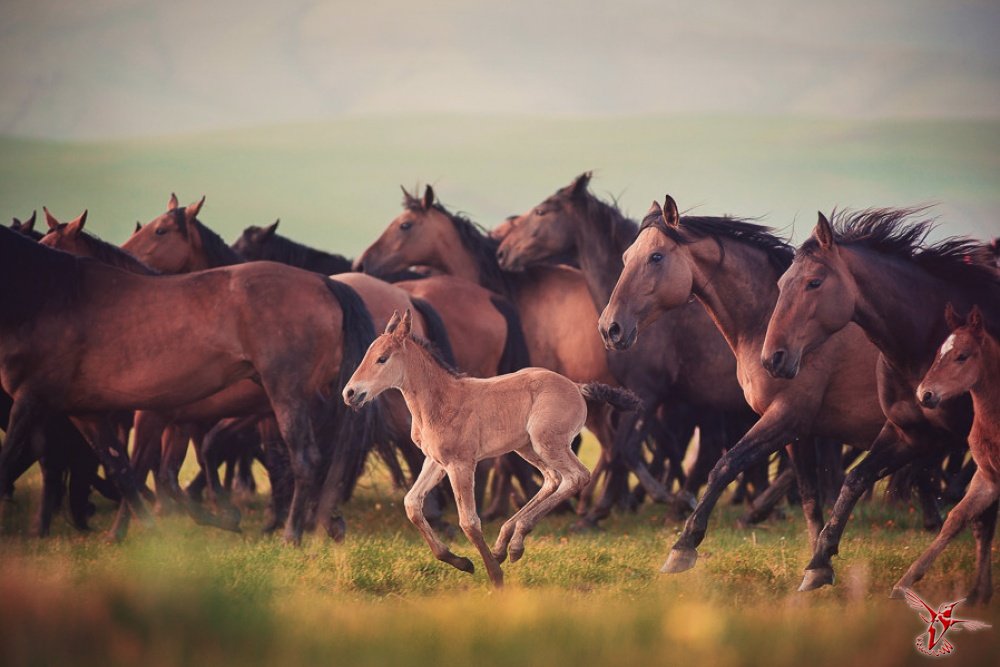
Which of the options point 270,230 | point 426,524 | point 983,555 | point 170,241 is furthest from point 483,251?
point 983,555

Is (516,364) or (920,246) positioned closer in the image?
(920,246)

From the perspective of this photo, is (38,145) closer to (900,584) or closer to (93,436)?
(93,436)

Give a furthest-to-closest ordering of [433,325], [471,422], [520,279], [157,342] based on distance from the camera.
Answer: [520,279] < [433,325] < [157,342] < [471,422]

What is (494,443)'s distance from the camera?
22.3 feet

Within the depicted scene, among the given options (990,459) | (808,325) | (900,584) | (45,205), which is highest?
(45,205)

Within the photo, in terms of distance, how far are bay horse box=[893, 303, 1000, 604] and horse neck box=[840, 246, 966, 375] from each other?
529mm

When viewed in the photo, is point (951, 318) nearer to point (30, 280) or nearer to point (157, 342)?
point (157, 342)

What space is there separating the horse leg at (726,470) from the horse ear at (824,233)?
3.88 feet

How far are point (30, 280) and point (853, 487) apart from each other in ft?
18.0

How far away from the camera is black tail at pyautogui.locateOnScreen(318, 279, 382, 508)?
9188mm

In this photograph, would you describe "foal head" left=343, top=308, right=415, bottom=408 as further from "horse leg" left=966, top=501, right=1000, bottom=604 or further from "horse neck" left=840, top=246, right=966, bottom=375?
"horse leg" left=966, top=501, right=1000, bottom=604

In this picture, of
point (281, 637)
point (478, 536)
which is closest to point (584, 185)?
point (478, 536)

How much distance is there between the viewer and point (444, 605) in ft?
18.6

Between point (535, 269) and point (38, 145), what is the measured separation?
16.1 ft
